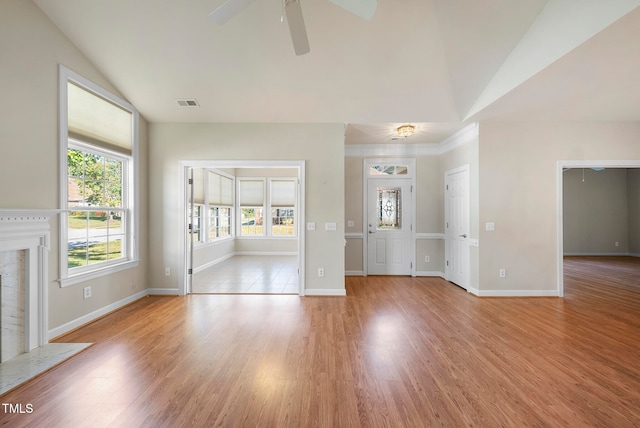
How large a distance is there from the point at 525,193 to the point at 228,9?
15.1 feet

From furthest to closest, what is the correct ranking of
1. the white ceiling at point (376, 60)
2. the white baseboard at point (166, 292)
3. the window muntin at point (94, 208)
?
the white baseboard at point (166, 292) → the window muntin at point (94, 208) → the white ceiling at point (376, 60)

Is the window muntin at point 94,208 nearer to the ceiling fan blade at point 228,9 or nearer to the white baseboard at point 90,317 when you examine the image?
the white baseboard at point 90,317

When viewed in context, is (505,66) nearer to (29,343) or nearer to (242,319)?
(242,319)

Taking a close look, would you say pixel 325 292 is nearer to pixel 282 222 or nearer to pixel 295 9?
pixel 295 9

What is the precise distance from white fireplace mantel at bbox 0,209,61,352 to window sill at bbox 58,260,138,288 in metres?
0.32

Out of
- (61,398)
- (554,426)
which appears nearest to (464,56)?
(554,426)

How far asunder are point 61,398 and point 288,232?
21.9ft

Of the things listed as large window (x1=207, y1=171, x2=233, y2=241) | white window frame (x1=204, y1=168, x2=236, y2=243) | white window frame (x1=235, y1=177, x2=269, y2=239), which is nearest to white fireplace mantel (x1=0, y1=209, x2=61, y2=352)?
white window frame (x1=204, y1=168, x2=236, y2=243)

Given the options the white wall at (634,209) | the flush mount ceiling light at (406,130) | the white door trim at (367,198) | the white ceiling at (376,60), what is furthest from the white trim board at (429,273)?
the white wall at (634,209)

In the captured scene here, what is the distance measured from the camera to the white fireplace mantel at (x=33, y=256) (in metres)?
2.42

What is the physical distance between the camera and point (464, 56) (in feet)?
10.7

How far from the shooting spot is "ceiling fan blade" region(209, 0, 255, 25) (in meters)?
2.01

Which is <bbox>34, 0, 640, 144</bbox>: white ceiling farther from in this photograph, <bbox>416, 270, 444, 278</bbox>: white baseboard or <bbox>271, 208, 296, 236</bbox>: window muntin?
<bbox>271, 208, 296, 236</bbox>: window muntin

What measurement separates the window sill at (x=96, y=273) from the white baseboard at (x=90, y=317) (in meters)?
0.42
